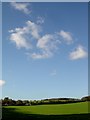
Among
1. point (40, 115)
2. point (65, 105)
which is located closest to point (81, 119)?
point (40, 115)

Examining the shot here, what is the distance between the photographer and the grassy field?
15891 mm

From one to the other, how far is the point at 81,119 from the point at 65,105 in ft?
16.6

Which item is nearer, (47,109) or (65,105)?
(47,109)

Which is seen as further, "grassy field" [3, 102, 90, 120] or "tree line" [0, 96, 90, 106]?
"tree line" [0, 96, 90, 106]

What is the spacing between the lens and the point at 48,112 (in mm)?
17953

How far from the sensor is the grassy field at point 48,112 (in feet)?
52.1

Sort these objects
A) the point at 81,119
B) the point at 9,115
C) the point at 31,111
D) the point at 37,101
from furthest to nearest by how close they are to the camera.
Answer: the point at 37,101 < the point at 31,111 < the point at 9,115 < the point at 81,119

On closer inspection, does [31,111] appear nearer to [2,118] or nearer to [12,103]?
[12,103]

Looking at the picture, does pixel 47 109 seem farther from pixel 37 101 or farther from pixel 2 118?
pixel 2 118

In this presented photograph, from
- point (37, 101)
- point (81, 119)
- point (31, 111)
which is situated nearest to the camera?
point (81, 119)

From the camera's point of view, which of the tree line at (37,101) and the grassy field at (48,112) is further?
the tree line at (37,101)

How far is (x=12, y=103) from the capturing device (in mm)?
18422

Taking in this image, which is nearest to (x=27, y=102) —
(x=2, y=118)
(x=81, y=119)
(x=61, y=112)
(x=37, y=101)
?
(x=37, y=101)

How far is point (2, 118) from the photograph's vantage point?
15547 mm
